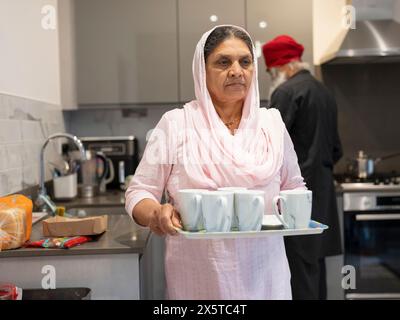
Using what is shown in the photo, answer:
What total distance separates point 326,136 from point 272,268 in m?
0.49

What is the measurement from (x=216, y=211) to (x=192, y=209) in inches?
1.1

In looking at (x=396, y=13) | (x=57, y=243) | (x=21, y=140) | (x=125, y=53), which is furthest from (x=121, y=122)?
(x=57, y=243)

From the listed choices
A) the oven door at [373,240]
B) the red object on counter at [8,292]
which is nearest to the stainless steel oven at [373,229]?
the oven door at [373,240]

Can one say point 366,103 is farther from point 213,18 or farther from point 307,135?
point 213,18

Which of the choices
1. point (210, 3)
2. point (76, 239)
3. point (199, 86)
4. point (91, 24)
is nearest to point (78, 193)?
point (91, 24)

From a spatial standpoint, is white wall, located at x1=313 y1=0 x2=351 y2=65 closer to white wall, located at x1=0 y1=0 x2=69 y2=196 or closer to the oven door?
the oven door

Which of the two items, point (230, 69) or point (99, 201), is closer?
point (230, 69)

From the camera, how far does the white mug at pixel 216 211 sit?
602 millimetres

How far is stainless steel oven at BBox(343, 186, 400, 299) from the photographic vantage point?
1.41m

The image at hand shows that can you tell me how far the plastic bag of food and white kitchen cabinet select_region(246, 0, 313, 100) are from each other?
445 mm

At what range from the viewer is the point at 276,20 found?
1064 millimetres

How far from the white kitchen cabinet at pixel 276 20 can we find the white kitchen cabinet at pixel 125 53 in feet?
0.59

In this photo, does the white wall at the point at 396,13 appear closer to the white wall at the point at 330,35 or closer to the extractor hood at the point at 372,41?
the extractor hood at the point at 372,41

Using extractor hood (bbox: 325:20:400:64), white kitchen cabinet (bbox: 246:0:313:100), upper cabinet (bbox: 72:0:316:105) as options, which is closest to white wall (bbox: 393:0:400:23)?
Result: extractor hood (bbox: 325:20:400:64)
